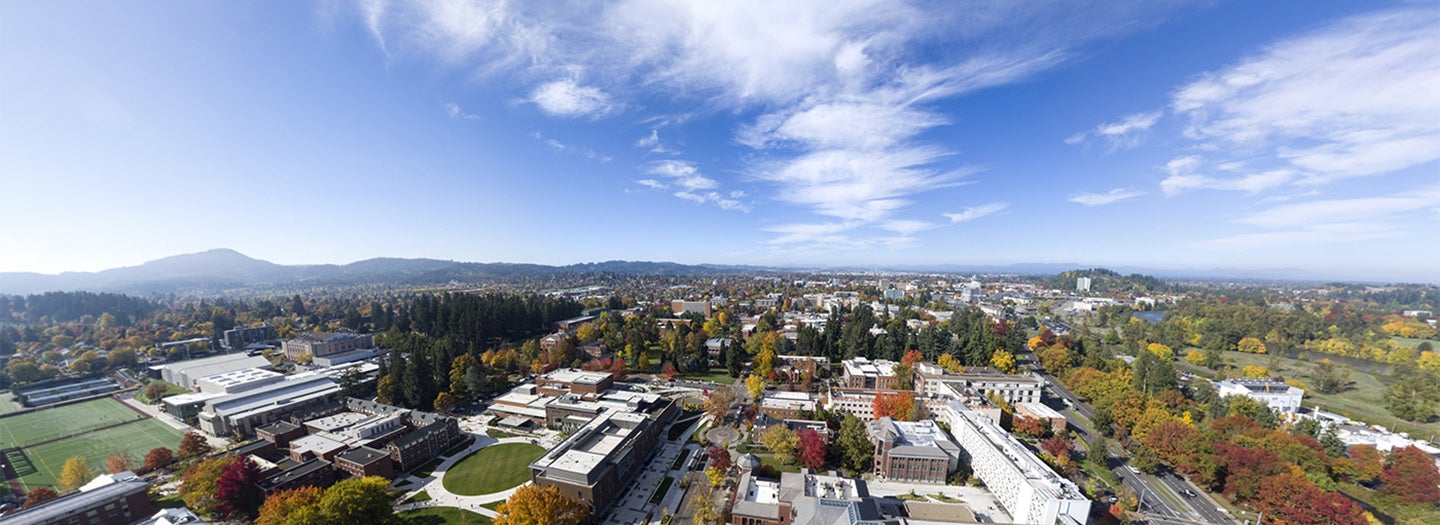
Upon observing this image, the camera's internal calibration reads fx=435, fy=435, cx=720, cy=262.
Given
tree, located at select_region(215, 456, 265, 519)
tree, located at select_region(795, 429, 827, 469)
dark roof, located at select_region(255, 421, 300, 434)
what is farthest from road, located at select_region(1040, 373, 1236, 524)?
dark roof, located at select_region(255, 421, 300, 434)

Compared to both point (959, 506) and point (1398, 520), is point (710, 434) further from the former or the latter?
point (1398, 520)

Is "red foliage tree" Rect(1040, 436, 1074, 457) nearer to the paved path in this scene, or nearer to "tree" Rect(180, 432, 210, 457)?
the paved path

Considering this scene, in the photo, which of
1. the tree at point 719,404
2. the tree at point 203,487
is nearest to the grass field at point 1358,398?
the tree at point 719,404

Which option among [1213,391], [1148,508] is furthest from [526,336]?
[1213,391]

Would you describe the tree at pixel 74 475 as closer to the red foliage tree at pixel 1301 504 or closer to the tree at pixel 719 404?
the tree at pixel 719 404

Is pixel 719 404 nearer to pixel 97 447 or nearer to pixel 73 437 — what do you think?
pixel 97 447
